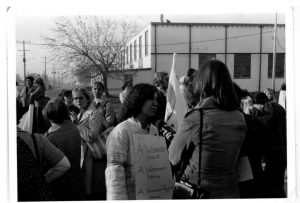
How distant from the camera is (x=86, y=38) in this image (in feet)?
7.25

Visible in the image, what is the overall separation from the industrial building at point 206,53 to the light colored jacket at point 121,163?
0.54 metres

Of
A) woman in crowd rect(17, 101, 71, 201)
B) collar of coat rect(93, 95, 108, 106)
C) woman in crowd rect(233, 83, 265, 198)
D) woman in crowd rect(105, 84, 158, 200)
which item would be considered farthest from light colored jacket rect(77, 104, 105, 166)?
woman in crowd rect(233, 83, 265, 198)

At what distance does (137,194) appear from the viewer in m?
2.02

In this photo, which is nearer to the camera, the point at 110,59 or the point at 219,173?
the point at 219,173

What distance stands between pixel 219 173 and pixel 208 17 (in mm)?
811

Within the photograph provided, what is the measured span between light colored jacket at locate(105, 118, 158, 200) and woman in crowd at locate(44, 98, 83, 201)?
471 millimetres

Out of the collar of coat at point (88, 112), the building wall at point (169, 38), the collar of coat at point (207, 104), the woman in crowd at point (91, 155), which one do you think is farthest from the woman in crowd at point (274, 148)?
the collar of coat at point (88, 112)

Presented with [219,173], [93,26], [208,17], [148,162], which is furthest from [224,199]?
[93,26]

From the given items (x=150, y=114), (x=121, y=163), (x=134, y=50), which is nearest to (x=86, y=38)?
(x=134, y=50)

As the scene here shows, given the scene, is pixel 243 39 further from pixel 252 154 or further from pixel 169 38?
pixel 252 154

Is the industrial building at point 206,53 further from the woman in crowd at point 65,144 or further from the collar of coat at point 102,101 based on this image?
the woman in crowd at point 65,144

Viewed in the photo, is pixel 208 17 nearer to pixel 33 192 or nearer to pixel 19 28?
pixel 19 28

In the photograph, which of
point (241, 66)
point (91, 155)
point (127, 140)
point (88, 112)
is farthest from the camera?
point (88, 112)

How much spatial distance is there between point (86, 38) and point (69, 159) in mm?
817
